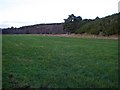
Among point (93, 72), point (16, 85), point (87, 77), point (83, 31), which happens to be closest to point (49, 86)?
point (16, 85)

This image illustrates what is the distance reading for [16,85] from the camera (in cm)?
923

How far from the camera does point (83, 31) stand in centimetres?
7206

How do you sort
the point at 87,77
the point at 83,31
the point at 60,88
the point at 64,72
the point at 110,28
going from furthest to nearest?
the point at 83,31
the point at 110,28
the point at 64,72
the point at 87,77
the point at 60,88

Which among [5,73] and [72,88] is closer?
[72,88]

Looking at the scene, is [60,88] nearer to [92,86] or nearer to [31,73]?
[92,86]

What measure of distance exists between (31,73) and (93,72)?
2.67 metres

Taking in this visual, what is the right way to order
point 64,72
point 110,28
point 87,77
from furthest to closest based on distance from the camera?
point 110,28, point 64,72, point 87,77

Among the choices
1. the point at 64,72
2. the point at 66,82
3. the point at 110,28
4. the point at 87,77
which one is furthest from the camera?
the point at 110,28

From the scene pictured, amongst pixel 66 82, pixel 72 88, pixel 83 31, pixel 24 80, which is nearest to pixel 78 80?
pixel 66 82

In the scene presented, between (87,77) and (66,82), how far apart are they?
1.33m

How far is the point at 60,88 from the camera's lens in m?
8.85

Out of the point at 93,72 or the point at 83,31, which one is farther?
the point at 83,31

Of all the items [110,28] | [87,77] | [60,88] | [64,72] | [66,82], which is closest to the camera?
[60,88]

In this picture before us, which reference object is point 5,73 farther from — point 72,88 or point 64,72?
point 72,88
